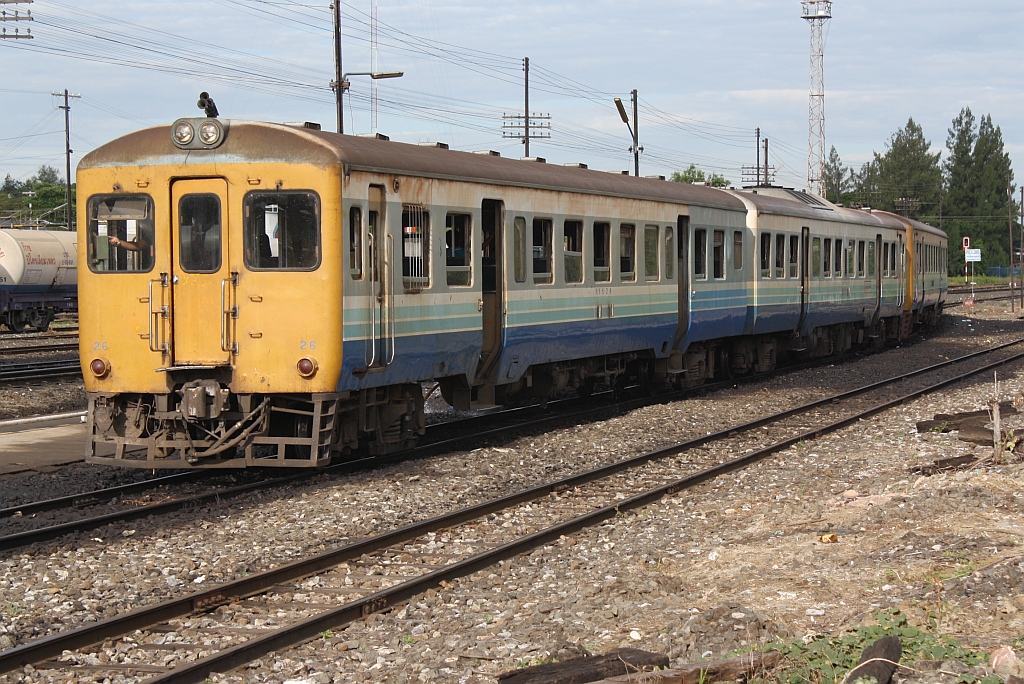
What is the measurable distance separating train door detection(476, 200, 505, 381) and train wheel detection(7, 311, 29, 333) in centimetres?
2613

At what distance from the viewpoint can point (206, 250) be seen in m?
11.0

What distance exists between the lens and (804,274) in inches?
948

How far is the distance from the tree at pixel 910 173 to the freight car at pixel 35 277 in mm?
103577

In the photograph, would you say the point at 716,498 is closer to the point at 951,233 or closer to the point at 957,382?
the point at 957,382

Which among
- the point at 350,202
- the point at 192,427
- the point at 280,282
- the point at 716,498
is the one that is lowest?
the point at 716,498

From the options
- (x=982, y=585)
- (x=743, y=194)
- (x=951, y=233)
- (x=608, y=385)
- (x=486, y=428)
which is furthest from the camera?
(x=951, y=233)

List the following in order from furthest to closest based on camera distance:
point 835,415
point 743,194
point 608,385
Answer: point 743,194 → point 608,385 → point 835,415

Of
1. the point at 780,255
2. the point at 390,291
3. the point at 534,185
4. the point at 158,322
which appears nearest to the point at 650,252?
the point at 534,185

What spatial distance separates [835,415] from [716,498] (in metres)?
6.25

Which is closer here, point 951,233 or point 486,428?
point 486,428

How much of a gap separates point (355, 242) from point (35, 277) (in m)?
26.8

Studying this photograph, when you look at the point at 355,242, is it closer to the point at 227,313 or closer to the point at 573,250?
the point at 227,313

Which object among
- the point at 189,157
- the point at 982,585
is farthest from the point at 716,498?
the point at 189,157

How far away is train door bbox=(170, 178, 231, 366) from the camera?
1087cm
